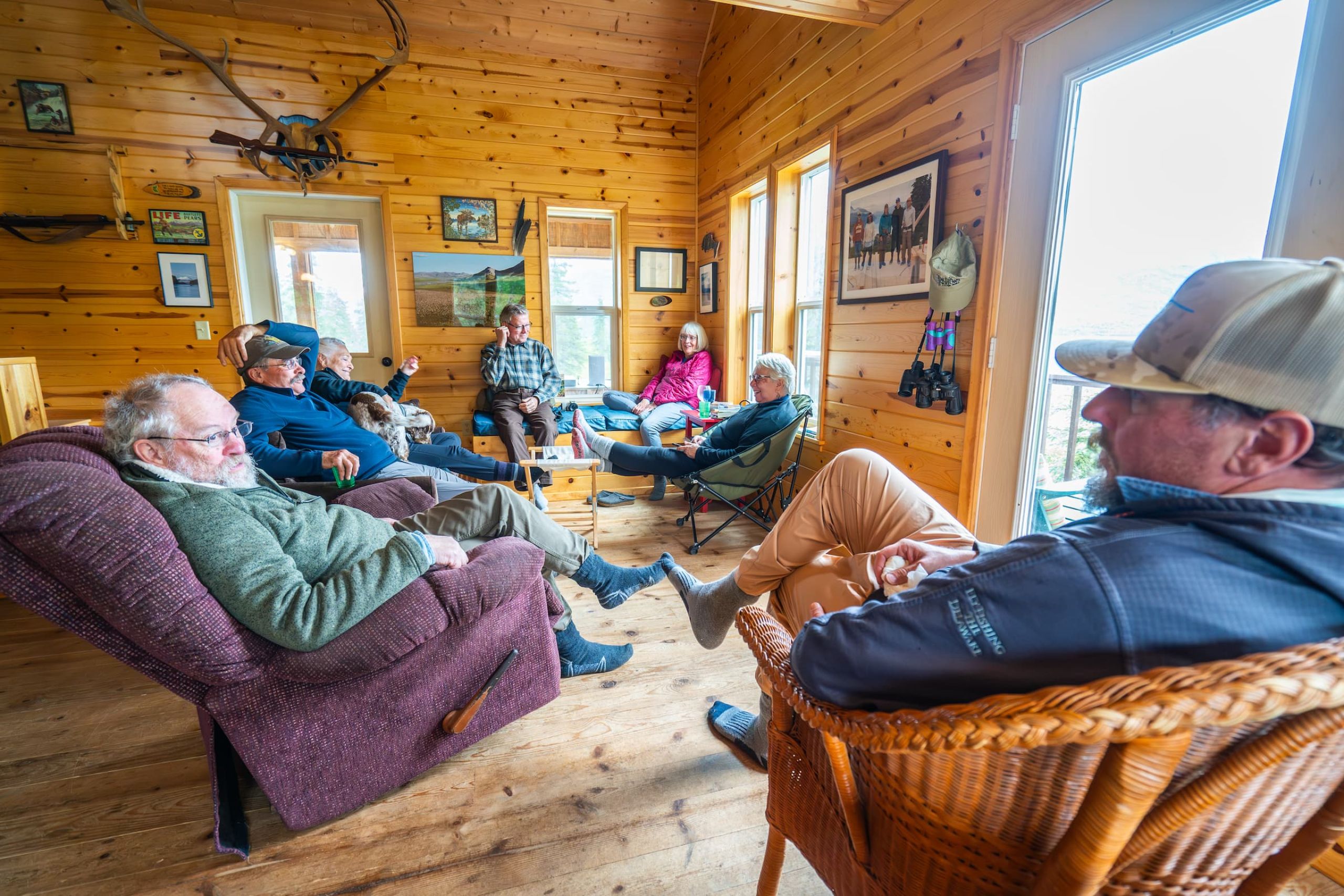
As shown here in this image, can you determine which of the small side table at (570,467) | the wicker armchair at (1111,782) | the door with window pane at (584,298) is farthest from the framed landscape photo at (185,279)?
the wicker armchair at (1111,782)

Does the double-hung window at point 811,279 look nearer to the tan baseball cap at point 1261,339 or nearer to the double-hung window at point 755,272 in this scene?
the double-hung window at point 755,272

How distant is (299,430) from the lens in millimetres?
2354

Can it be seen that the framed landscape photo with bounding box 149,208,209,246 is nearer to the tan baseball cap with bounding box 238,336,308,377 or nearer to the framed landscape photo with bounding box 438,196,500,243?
the framed landscape photo with bounding box 438,196,500,243

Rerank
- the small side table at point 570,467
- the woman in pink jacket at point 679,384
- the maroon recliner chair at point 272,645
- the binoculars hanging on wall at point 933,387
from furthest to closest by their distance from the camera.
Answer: the woman in pink jacket at point 679,384, the small side table at point 570,467, the binoculars hanging on wall at point 933,387, the maroon recliner chair at point 272,645

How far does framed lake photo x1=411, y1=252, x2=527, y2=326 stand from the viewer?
4.60 meters

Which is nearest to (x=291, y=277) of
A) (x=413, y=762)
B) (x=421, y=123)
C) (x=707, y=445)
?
(x=421, y=123)

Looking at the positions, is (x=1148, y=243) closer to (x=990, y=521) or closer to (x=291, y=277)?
(x=990, y=521)

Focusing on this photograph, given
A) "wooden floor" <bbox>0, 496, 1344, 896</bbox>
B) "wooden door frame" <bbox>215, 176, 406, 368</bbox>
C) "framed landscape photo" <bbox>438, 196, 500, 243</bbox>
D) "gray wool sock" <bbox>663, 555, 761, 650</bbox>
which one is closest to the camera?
"wooden floor" <bbox>0, 496, 1344, 896</bbox>

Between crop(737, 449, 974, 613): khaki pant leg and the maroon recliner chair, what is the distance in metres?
0.62

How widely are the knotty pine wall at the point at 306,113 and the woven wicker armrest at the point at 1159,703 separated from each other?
4767mm

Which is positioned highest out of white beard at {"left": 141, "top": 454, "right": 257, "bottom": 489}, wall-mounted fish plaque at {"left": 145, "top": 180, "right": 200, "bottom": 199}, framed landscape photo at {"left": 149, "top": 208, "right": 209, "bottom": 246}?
wall-mounted fish plaque at {"left": 145, "top": 180, "right": 200, "bottom": 199}

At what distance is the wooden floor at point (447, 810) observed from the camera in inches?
47.9

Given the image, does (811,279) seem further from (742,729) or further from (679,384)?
(742,729)

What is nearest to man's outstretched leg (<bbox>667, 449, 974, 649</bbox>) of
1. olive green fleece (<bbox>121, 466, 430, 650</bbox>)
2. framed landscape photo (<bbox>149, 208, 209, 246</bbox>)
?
olive green fleece (<bbox>121, 466, 430, 650</bbox>)
